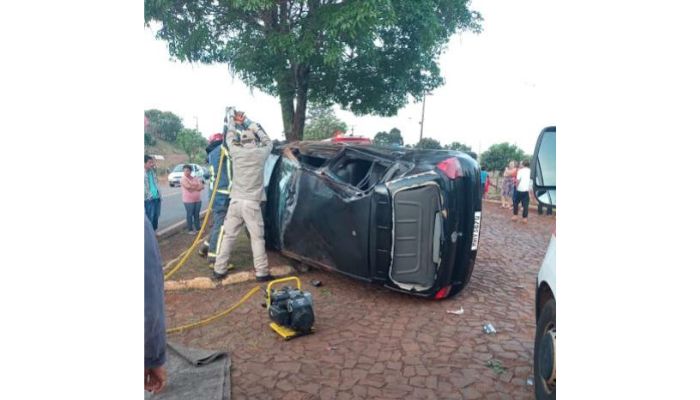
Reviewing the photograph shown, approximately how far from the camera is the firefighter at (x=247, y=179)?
472cm

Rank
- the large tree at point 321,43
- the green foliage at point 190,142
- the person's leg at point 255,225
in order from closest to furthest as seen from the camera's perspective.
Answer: the person's leg at point 255,225 < the large tree at point 321,43 < the green foliage at point 190,142

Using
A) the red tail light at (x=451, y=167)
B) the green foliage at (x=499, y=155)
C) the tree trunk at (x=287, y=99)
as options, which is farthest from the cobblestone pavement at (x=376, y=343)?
the green foliage at (x=499, y=155)

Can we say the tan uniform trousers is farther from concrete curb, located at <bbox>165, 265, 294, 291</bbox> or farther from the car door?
the car door

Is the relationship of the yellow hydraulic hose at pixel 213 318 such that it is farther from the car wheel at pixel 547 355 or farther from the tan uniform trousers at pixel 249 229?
the car wheel at pixel 547 355

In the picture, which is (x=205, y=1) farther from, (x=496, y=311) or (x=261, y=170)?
(x=496, y=311)

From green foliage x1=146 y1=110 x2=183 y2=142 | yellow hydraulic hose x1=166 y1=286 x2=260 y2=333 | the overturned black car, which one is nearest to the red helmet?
the overturned black car

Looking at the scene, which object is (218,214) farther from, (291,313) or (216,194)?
(291,313)

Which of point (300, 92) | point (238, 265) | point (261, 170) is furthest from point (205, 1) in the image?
point (238, 265)

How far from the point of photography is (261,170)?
479cm

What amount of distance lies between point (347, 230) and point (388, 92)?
20.5 feet

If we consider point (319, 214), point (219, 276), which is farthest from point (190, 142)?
point (319, 214)

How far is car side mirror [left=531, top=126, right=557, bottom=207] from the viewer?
7.02ft

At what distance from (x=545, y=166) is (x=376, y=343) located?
2.05m

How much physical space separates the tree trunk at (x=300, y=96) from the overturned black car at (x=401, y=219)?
4.58 metres
